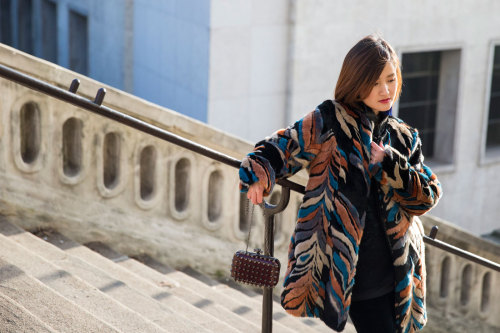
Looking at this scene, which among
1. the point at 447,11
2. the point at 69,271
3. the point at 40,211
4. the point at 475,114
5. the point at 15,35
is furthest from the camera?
the point at 15,35

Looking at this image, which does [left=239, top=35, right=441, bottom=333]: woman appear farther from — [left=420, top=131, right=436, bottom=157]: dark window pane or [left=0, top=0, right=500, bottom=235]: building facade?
[left=420, top=131, right=436, bottom=157]: dark window pane

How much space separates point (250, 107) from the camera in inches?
371

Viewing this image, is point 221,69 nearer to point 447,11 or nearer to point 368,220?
point 447,11

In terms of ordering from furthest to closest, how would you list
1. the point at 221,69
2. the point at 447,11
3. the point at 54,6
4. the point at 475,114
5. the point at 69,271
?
the point at 54,6 < the point at 475,114 < the point at 447,11 < the point at 221,69 < the point at 69,271

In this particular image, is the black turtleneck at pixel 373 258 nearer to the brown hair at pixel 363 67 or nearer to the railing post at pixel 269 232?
the brown hair at pixel 363 67

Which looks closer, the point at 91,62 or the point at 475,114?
the point at 475,114

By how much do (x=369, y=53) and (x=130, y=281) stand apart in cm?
201

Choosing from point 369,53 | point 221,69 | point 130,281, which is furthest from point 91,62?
point 369,53

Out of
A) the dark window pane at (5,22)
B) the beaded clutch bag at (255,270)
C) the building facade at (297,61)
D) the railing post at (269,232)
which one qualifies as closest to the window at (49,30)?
the building facade at (297,61)

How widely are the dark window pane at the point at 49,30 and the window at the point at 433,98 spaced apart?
6.11 metres

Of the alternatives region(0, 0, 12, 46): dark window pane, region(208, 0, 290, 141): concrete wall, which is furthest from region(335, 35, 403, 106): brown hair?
region(0, 0, 12, 46): dark window pane

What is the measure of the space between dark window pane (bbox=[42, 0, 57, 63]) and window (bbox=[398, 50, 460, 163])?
611 centimetres

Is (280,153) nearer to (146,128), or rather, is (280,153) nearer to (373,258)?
(373,258)

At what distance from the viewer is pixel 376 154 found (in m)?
2.98
